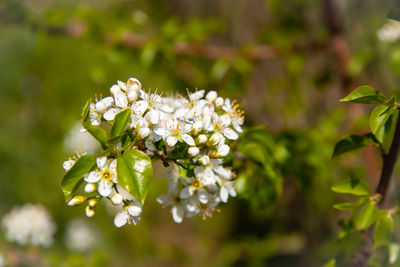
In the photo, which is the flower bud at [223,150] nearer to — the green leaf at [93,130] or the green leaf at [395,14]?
the green leaf at [93,130]

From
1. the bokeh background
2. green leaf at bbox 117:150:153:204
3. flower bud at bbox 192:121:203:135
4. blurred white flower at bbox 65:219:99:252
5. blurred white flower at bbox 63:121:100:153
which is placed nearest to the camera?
green leaf at bbox 117:150:153:204

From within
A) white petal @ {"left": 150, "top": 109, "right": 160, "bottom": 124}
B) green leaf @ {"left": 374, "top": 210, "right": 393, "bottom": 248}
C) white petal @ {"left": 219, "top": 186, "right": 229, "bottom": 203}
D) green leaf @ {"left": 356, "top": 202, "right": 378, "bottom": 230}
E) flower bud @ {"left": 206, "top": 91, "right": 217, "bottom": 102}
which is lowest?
green leaf @ {"left": 374, "top": 210, "right": 393, "bottom": 248}

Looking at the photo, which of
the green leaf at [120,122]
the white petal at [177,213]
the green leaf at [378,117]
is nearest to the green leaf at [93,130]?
the green leaf at [120,122]

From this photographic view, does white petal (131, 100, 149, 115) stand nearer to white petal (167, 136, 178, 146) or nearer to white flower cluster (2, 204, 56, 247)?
white petal (167, 136, 178, 146)

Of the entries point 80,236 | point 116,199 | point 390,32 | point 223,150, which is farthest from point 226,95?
point 80,236

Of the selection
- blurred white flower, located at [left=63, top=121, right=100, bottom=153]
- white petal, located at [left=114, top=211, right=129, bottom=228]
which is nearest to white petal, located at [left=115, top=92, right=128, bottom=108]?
white petal, located at [left=114, top=211, right=129, bottom=228]

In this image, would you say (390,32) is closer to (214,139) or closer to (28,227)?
(214,139)

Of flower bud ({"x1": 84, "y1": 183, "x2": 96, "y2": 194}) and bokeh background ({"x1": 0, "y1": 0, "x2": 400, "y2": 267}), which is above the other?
bokeh background ({"x1": 0, "y1": 0, "x2": 400, "y2": 267})
